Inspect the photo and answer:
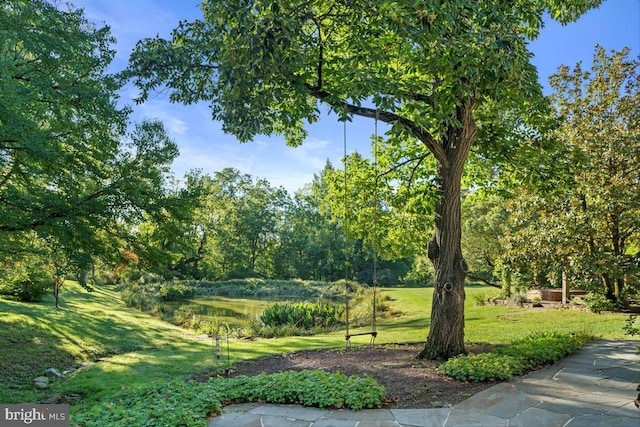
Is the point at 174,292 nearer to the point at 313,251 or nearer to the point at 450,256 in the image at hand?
the point at 313,251

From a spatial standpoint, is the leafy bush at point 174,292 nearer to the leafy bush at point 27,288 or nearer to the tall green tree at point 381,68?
the leafy bush at point 27,288

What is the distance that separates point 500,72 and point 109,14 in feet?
22.1

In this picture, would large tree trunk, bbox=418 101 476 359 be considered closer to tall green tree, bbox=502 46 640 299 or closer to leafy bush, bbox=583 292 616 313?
tall green tree, bbox=502 46 640 299

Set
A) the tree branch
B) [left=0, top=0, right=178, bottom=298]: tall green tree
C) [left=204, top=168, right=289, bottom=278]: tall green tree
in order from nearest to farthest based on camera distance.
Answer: the tree branch, [left=0, top=0, right=178, bottom=298]: tall green tree, [left=204, top=168, right=289, bottom=278]: tall green tree

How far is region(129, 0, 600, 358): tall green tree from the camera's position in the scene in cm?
455

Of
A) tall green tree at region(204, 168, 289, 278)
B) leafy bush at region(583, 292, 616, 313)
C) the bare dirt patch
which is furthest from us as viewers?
tall green tree at region(204, 168, 289, 278)

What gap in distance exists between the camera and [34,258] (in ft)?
27.9

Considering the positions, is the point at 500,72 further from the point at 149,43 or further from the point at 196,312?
the point at 196,312

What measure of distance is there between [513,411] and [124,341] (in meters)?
8.46

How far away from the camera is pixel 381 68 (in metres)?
5.62

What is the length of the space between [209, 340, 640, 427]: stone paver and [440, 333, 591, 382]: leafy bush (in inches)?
9.1

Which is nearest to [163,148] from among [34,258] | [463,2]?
[34,258]

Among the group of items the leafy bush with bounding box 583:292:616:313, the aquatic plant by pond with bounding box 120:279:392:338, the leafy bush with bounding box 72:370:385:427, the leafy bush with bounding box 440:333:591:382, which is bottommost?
the aquatic plant by pond with bounding box 120:279:392:338

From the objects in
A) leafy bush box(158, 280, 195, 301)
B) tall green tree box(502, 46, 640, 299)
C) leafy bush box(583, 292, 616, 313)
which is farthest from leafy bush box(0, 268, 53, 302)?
leafy bush box(583, 292, 616, 313)
